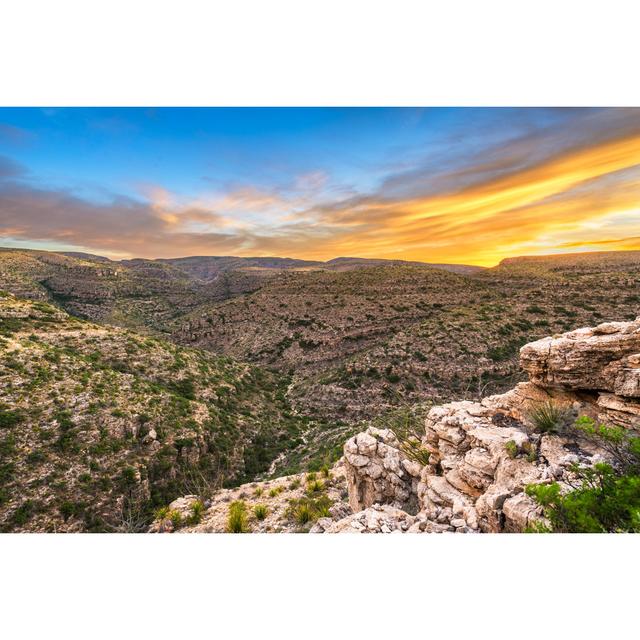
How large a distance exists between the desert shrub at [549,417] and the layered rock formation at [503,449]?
0.05 m

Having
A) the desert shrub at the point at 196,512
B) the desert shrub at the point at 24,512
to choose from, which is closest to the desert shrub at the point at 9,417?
the desert shrub at the point at 24,512

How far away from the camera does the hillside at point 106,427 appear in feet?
17.5

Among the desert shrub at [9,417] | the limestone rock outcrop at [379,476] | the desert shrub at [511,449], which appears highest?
the desert shrub at [511,449]

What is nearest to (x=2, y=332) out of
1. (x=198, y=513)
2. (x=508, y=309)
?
(x=198, y=513)

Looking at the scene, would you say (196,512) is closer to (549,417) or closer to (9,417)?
(9,417)

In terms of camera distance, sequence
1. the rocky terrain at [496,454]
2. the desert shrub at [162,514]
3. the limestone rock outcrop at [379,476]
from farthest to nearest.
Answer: the desert shrub at [162,514] → the limestone rock outcrop at [379,476] → the rocky terrain at [496,454]

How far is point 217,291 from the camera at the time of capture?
124ft

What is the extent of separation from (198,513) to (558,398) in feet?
19.8

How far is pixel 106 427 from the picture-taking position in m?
6.93

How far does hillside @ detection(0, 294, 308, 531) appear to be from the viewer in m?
5.33

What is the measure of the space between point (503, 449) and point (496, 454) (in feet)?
0.32

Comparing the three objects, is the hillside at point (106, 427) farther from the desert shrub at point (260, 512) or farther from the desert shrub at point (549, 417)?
the desert shrub at point (549, 417)

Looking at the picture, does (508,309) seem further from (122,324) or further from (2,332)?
(122,324)
